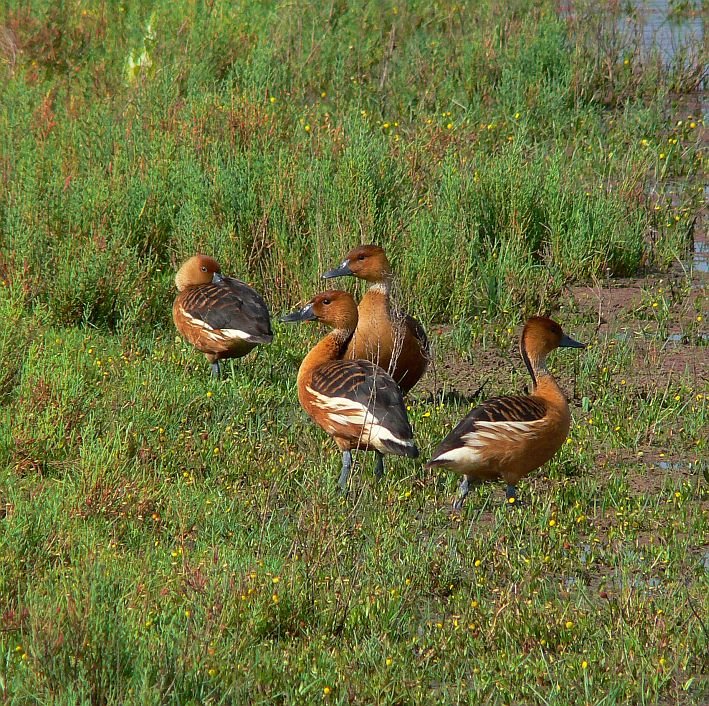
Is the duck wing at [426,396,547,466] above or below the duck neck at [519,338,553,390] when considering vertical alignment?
below

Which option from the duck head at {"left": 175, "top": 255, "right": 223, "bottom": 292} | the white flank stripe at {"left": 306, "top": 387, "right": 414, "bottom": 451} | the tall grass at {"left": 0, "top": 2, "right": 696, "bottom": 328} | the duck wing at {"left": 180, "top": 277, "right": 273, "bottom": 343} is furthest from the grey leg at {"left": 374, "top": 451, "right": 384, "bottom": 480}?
the tall grass at {"left": 0, "top": 2, "right": 696, "bottom": 328}

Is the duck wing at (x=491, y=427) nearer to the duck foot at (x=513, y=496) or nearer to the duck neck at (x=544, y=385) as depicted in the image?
the duck neck at (x=544, y=385)

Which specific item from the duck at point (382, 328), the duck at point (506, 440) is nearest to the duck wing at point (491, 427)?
the duck at point (506, 440)

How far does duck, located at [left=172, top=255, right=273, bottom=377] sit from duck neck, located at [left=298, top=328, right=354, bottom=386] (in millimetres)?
568

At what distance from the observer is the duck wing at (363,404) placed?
654 centimetres

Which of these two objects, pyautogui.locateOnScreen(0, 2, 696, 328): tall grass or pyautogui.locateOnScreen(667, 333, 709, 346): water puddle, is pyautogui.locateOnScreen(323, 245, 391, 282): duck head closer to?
pyautogui.locateOnScreen(0, 2, 696, 328): tall grass

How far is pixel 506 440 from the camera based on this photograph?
251 inches

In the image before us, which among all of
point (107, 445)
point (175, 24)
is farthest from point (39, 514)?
point (175, 24)

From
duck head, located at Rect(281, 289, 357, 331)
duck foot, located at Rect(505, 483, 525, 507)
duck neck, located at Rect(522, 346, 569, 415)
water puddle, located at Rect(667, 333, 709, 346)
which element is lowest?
duck foot, located at Rect(505, 483, 525, 507)

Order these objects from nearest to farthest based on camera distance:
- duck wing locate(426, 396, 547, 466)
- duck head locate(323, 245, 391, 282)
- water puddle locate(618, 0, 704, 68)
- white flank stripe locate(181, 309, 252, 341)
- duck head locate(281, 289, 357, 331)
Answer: duck wing locate(426, 396, 547, 466)
duck head locate(281, 289, 357, 331)
white flank stripe locate(181, 309, 252, 341)
duck head locate(323, 245, 391, 282)
water puddle locate(618, 0, 704, 68)

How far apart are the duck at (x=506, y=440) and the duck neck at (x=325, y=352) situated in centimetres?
121

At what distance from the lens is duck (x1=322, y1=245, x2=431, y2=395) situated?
25.9 feet

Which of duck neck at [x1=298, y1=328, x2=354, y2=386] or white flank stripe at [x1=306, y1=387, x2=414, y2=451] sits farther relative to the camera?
duck neck at [x1=298, y1=328, x2=354, y2=386]

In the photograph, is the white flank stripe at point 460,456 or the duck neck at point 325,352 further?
the duck neck at point 325,352
